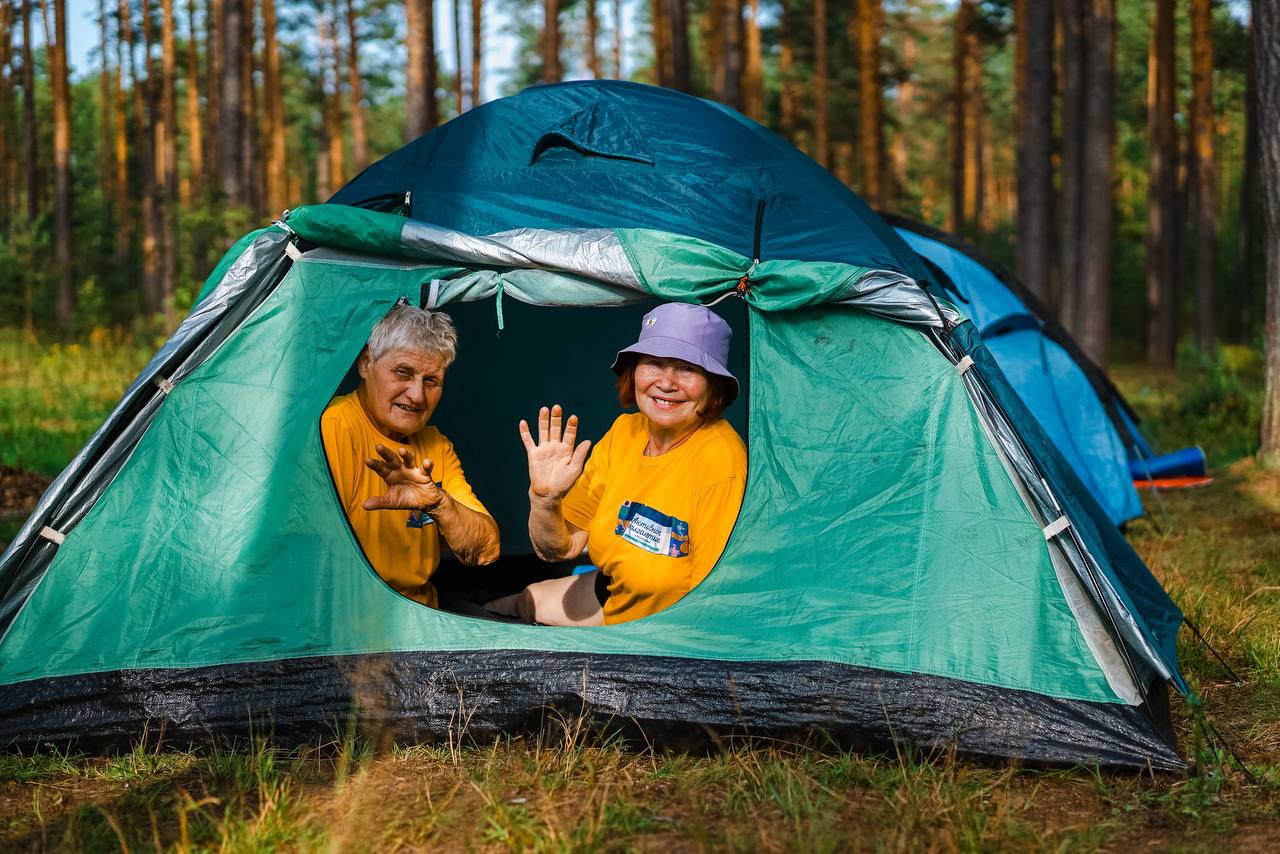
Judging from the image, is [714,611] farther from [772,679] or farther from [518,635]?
[518,635]

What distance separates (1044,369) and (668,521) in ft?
11.5

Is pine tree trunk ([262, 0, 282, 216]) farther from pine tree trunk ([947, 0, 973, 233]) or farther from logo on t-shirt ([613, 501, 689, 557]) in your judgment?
logo on t-shirt ([613, 501, 689, 557])

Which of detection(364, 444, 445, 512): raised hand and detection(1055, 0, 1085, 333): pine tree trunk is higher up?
detection(1055, 0, 1085, 333): pine tree trunk

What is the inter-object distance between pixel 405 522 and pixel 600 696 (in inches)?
36.8

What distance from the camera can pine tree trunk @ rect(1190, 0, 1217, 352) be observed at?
1381cm

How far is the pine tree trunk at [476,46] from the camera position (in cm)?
2380

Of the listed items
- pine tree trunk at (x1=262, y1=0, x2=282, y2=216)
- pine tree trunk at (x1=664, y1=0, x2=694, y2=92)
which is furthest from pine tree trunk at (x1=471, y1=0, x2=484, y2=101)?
pine tree trunk at (x1=664, y1=0, x2=694, y2=92)

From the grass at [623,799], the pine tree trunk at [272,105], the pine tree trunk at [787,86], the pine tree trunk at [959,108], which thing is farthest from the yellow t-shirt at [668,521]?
the pine tree trunk at [787,86]

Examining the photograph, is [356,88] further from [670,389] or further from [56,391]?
[670,389]

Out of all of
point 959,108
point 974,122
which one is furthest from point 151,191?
point 974,122

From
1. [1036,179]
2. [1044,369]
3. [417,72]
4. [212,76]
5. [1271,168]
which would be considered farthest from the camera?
[212,76]

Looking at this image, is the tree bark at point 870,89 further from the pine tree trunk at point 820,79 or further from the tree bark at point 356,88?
the tree bark at point 356,88

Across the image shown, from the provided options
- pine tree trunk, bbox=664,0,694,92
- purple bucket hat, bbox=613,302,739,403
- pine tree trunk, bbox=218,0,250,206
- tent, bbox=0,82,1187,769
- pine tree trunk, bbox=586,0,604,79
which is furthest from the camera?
pine tree trunk, bbox=586,0,604,79

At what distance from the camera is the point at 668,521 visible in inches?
134
